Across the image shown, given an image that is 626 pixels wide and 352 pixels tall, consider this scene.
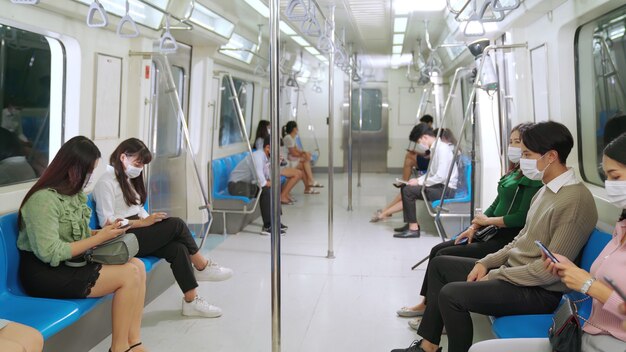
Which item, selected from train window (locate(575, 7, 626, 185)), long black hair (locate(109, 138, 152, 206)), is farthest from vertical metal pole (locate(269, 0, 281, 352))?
train window (locate(575, 7, 626, 185))

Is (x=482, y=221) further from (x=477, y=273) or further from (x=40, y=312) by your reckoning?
(x=40, y=312)

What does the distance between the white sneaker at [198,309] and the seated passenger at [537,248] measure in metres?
A: 1.62

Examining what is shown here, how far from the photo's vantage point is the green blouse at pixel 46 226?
2.72 metres

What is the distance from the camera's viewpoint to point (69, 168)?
9.47 feet

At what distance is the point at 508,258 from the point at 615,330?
0.98 m

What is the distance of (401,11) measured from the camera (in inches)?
261

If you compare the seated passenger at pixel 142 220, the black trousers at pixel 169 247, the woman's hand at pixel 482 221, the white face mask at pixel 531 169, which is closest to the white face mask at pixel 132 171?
the seated passenger at pixel 142 220

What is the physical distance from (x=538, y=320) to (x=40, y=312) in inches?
88.7

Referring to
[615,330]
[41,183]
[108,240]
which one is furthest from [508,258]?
[41,183]

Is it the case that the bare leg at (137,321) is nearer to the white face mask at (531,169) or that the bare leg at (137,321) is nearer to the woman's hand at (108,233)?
the woman's hand at (108,233)

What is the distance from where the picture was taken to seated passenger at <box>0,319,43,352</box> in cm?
216

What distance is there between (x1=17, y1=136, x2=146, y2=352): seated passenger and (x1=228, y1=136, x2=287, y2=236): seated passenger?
11.7 ft

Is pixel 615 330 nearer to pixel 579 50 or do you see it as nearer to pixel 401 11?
pixel 579 50

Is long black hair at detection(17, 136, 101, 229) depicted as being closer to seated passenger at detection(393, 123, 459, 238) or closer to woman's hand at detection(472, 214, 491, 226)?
woman's hand at detection(472, 214, 491, 226)
